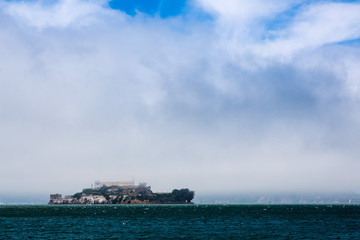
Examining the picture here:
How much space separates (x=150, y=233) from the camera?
86.5 metres

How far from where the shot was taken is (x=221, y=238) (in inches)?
3061

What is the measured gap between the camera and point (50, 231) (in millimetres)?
89750

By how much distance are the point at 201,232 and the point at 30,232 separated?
130 ft

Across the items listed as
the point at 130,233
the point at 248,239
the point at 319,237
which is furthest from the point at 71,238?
the point at 319,237

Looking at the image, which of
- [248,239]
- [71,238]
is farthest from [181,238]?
[71,238]

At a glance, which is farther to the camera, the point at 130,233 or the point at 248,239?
the point at 130,233

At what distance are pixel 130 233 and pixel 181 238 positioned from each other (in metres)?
14.7

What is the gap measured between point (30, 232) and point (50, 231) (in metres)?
4.47

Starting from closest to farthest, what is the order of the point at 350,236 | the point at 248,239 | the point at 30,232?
1. the point at 248,239
2. the point at 350,236
3. the point at 30,232

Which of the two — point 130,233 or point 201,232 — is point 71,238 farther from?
point 201,232

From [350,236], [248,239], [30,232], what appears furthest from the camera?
[30,232]

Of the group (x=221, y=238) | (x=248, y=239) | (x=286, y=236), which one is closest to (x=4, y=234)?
(x=221, y=238)

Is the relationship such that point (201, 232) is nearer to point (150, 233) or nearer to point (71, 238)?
point (150, 233)

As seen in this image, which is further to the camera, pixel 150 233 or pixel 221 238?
pixel 150 233
